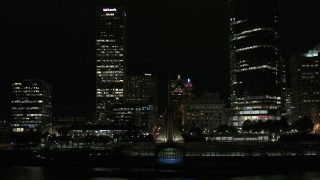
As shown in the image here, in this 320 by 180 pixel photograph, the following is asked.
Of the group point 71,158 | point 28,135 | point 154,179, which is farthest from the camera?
point 28,135

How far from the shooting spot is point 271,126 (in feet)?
574

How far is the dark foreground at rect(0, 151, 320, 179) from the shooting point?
10719cm

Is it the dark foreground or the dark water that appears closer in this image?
the dark water

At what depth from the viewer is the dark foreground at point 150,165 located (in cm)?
10719

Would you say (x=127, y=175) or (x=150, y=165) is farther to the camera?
(x=150, y=165)

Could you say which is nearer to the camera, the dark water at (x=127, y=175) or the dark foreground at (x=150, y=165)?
the dark water at (x=127, y=175)

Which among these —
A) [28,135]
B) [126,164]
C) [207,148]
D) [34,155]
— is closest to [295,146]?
[207,148]

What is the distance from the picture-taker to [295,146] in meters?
128

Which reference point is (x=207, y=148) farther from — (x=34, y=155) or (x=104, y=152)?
(x=34, y=155)

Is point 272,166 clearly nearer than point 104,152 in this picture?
Yes

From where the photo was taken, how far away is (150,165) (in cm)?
12094

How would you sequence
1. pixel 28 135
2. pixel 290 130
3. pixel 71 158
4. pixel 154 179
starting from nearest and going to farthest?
1. pixel 154 179
2. pixel 71 158
3. pixel 290 130
4. pixel 28 135

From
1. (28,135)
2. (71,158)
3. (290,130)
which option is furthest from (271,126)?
(28,135)

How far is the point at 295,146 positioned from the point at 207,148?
70.7 feet
